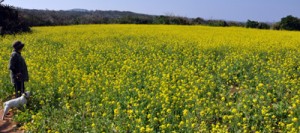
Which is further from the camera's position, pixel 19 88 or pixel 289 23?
pixel 289 23

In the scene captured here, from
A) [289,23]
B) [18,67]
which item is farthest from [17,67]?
[289,23]

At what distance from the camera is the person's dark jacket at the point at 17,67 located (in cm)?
796

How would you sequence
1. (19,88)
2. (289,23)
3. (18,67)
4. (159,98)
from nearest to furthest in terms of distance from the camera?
1. (159,98)
2. (18,67)
3. (19,88)
4. (289,23)

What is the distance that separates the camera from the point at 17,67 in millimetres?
8078

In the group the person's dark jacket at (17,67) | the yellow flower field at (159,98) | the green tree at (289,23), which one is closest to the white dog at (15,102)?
the yellow flower field at (159,98)

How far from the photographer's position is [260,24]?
3472cm

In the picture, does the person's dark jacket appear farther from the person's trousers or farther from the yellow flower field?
the yellow flower field

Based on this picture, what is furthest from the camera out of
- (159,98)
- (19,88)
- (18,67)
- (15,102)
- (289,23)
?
(289,23)

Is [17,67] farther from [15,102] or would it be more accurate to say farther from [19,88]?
[15,102]

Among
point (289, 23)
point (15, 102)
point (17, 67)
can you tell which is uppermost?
point (289, 23)

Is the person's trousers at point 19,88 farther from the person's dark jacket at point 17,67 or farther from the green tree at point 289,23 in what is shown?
the green tree at point 289,23

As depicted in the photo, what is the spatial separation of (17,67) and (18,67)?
1.0 inches

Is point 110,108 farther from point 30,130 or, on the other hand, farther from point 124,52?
point 124,52

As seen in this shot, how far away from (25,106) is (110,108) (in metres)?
1.83
